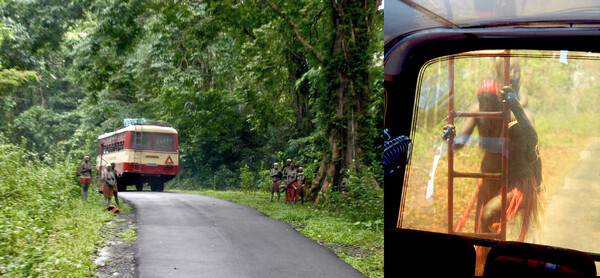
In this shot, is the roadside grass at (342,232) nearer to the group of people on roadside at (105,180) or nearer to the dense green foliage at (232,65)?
the dense green foliage at (232,65)

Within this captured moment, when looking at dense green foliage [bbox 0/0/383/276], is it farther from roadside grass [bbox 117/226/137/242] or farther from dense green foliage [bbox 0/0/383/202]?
roadside grass [bbox 117/226/137/242]

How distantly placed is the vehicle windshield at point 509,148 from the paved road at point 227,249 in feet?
20.9

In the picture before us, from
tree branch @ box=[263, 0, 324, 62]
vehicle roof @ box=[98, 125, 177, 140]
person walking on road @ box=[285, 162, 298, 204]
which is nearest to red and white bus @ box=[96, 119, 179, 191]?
vehicle roof @ box=[98, 125, 177, 140]

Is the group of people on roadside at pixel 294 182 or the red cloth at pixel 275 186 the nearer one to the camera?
the group of people on roadside at pixel 294 182

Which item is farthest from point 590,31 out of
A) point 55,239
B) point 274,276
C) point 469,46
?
point 55,239

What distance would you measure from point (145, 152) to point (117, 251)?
23927 mm

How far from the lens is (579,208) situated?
224 centimetres

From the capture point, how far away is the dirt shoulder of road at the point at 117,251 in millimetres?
9055

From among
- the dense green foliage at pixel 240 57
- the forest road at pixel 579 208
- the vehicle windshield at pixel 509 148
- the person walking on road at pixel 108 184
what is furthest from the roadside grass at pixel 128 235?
the forest road at pixel 579 208

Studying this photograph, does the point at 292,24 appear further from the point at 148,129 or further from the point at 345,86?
the point at 148,129

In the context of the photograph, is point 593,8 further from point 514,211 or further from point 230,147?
point 230,147

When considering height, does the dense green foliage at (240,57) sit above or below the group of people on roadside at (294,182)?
above

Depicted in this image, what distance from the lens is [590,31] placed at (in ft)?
7.30

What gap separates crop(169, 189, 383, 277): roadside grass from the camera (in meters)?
10.2
